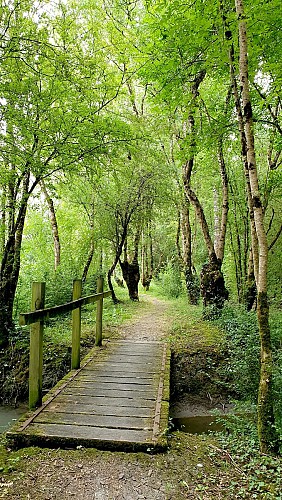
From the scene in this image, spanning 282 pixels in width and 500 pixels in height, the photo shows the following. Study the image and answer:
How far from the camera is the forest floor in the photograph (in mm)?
2807

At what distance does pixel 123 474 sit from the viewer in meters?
3.05

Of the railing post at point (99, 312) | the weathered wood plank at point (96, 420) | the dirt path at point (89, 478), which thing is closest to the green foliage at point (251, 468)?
the dirt path at point (89, 478)

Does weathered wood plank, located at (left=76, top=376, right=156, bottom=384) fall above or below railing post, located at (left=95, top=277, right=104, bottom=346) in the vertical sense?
below

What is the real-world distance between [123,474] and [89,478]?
0.94 ft

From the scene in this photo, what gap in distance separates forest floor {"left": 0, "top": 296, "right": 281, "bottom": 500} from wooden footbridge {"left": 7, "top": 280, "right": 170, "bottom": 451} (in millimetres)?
115

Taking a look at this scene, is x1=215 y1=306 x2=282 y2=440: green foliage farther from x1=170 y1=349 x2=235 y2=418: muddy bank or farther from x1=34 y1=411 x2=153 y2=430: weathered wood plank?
x1=34 y1=411 x2=153 y2=430: weathered wood plank

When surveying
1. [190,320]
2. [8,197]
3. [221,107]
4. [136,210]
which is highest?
[221,107]

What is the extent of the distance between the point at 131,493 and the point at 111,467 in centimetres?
39

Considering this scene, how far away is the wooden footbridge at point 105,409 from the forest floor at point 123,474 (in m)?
0.12

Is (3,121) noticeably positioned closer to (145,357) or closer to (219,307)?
(145,357)

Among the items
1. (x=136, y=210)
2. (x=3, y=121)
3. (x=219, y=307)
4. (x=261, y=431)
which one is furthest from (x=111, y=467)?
(x=136, y=210)

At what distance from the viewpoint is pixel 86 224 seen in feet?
48.5

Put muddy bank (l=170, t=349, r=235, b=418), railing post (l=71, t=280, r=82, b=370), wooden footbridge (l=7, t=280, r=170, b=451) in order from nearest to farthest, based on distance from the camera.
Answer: wooden footbridge (l=7, t=280, r=170, b=451), railing post (l=71, t=280, r=82, b=370), muddy bank (l=170, t=349, r=235, b=418)

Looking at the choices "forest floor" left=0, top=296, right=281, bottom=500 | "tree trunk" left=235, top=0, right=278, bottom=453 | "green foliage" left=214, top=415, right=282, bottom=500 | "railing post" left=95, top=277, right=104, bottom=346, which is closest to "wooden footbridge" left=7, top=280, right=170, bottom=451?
"forest floor" left=0, top=296, right=281, bottom=500
